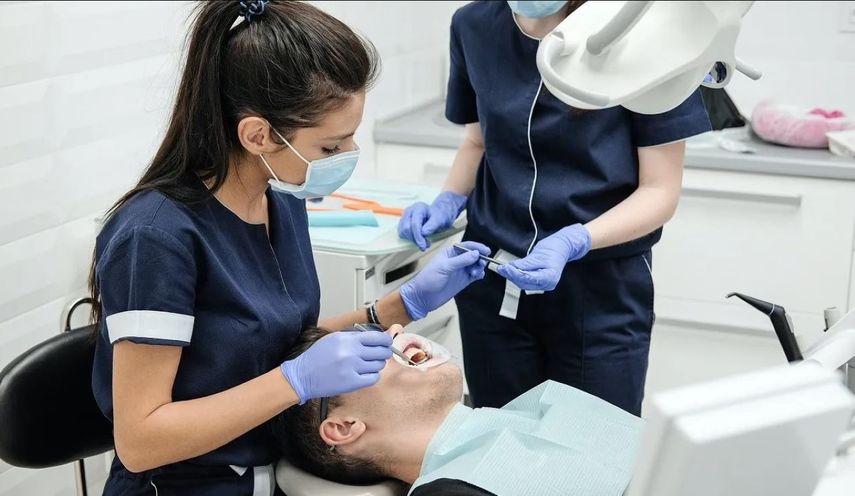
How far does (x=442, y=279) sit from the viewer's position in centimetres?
170

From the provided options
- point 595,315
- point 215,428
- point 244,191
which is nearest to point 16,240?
point 244,191

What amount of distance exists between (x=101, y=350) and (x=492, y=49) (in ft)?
2.90

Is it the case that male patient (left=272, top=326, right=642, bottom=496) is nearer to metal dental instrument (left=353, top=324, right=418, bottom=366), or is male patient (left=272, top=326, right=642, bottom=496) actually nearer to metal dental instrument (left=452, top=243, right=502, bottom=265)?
metal dental instrument (left=353, top=324, right=418, bottom=366)

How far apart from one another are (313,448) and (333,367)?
0.24m

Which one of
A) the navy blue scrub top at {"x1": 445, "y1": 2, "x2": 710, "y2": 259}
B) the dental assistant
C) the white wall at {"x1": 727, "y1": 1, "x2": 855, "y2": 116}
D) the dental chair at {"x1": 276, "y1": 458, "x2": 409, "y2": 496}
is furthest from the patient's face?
the white wall at {"x1": 727, "y1": 1, "x2": 855, "y2": 116}

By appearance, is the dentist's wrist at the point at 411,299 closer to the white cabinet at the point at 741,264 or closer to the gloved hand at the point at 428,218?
the gloved hand at the point at 428,218

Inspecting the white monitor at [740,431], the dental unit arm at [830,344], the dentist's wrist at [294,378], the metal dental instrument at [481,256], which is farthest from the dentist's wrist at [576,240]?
Result: the white monitor at [740,431]

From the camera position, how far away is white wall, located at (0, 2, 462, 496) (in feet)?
5.96

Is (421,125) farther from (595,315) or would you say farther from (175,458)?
(175,458)

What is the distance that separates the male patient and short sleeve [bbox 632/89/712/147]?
1.53 ft

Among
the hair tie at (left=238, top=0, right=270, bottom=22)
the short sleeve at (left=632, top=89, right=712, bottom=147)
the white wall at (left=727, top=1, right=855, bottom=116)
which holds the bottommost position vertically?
the white wall at (left=727, top=1, right=855, bottom=116)

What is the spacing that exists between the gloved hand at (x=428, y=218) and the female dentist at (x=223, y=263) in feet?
1.81

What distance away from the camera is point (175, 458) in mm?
1326

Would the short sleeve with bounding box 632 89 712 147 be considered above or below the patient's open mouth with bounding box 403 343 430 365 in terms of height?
above
